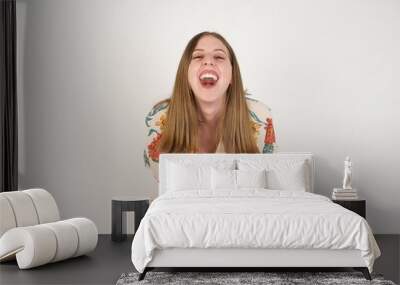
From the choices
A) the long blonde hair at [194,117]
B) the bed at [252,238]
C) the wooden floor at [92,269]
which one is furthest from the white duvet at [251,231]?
the long blonde hair at [194,117]

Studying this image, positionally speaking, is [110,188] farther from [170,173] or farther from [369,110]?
[369,110]

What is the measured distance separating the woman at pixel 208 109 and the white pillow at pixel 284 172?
37 centimetres

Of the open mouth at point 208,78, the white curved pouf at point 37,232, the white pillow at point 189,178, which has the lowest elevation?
the white curved pouf at point 37,232

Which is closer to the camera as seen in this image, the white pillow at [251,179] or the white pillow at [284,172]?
the white pillow at [251,179]

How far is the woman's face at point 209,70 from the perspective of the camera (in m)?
7.12

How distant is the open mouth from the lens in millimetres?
7113

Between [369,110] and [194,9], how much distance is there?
2.19m

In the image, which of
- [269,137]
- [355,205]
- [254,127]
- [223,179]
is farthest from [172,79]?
[355,205]

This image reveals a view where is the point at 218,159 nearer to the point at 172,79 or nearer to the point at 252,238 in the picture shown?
the point at 172,79

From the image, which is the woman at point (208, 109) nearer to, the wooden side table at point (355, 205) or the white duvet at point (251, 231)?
the wooden side table at point (355, 205)

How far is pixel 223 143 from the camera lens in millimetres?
7125

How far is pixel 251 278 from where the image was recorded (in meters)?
4.89

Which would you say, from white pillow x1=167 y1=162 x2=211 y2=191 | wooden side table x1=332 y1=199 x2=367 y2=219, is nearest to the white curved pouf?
white pillow x1=167 y1=162 x2=211 y2=191

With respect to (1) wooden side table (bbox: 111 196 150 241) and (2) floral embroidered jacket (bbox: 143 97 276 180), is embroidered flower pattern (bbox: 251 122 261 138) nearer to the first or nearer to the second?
(2) floral embroidered jacket (bbox: 143 97 276 180)
